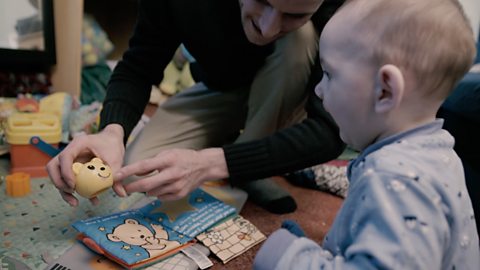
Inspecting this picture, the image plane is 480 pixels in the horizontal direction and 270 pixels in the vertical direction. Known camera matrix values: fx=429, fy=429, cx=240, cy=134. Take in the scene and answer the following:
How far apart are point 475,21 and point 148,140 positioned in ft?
5.68

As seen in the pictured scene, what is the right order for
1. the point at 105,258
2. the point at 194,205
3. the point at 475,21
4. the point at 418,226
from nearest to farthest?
the point at 418,226, the point at 105,258, the point at 194,205, the point at 475,21

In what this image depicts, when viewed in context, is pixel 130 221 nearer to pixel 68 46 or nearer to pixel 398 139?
pixel 398 139

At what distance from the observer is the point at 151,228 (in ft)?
2.62

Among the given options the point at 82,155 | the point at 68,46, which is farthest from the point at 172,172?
the point at 68,46

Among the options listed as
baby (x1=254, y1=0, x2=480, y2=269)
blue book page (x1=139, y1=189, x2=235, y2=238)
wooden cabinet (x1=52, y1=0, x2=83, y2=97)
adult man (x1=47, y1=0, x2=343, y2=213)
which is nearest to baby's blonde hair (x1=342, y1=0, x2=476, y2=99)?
baby (x1=254, y1=0, x2=480, y2=269)

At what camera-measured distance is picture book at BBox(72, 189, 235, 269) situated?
0.71m

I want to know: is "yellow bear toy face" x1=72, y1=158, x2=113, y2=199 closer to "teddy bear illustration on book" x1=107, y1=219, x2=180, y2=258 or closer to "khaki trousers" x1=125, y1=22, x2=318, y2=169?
"teddy bear illustration on book" x1=107, y1=219, x2=180, y2=258

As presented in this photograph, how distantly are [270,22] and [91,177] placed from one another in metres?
0.39

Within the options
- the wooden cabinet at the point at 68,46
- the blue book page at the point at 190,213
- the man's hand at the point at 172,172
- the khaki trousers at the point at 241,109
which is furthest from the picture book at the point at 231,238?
the wooden cabinet at the point at 68,46

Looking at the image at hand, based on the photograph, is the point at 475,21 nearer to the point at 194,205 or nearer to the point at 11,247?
the point at 194,205

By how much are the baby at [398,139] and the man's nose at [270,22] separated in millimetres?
217

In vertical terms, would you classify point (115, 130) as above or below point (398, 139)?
below

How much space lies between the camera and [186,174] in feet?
2.43

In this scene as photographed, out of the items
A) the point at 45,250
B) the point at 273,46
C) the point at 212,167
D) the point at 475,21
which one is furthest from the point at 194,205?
the point at 475,21
